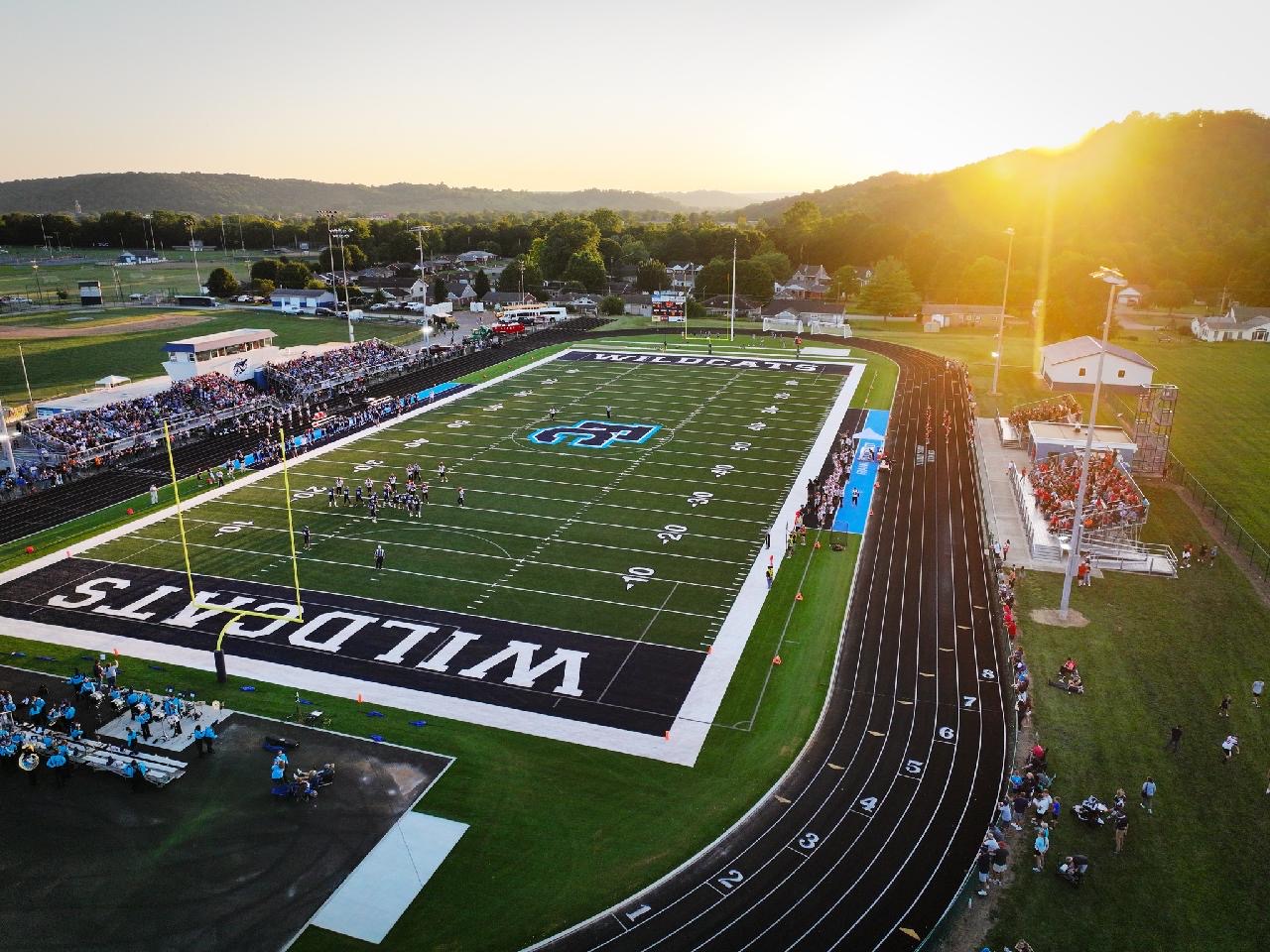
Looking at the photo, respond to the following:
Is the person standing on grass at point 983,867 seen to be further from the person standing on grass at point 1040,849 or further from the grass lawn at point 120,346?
the grass lawn at point 120,346

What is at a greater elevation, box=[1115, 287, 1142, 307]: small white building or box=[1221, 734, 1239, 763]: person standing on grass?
box=[1115, 287, 1142, 307]: small white building

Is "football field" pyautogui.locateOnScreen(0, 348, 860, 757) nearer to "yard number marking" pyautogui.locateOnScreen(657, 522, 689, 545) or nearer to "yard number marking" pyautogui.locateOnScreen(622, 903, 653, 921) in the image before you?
"yard number marking" pyautogui.locateOnScreen(657, 522, 689, 545)

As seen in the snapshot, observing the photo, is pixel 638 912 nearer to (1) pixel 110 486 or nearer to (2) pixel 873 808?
(2) pixel 873 808

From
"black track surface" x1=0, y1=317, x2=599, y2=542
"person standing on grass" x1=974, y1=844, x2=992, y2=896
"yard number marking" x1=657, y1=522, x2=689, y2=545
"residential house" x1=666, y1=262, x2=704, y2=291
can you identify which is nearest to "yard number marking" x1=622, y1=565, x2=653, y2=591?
"yard number marking" x1=657, y1=522, x2=689, y2=545

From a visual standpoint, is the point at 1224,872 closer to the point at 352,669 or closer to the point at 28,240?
the point at 352,669

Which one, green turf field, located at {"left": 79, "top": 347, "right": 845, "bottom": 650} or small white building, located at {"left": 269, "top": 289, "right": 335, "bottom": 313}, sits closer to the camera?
green turf field, located at {"left": 79, "top": 347, "right": 845, "bottom": 650}

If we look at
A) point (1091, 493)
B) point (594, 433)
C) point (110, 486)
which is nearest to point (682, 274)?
point (594, 433)

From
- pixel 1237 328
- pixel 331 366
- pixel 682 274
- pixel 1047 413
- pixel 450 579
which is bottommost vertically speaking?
pixel 450 579
